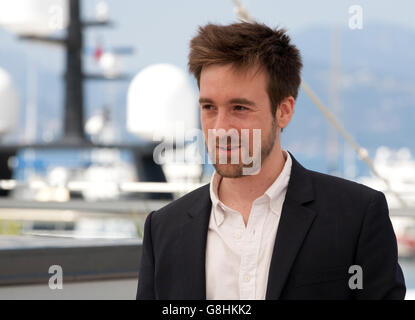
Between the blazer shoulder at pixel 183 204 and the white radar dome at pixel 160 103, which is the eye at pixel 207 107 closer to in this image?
the blazer shoulder at pixel 183 204

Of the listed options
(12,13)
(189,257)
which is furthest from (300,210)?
(12,13)

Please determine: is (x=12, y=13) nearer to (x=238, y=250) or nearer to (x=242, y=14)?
(x=242, y=14)

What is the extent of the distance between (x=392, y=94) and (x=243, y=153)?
174122 millimetres

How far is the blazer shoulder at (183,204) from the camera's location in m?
1.44

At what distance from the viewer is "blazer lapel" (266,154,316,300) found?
49.7 inches

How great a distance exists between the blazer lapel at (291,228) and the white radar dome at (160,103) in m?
6.08

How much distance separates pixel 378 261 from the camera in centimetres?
128

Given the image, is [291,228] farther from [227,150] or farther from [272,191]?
[227,150]

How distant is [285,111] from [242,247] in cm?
28

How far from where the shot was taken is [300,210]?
1.33 m

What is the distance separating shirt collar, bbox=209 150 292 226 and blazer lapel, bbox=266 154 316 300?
0.05 feet

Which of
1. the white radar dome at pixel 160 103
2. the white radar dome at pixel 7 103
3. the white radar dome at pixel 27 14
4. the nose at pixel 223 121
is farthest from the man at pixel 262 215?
the white radar dome at pixel 7 103

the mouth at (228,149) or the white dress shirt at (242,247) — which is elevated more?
the mouth at (228,149)

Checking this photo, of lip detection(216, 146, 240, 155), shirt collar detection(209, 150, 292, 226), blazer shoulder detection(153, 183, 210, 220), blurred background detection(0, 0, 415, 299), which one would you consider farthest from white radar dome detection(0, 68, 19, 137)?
lip detection(216, 146, 240, 155)
